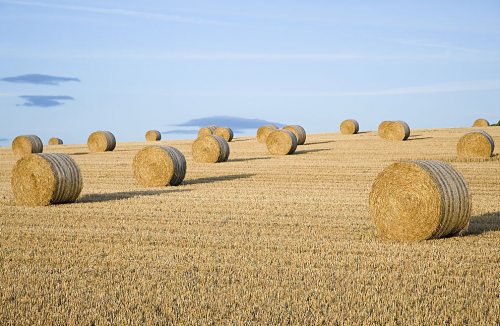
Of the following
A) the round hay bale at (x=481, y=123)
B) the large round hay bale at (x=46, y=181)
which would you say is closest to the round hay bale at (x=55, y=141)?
the round hay bale at (x=481, y=123)

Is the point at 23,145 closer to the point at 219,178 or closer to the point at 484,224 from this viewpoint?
the point at 219,178

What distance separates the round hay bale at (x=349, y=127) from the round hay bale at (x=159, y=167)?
3096 cm

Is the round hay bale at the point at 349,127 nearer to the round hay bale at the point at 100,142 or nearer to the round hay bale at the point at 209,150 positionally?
the round hay bale at the point at 100,142

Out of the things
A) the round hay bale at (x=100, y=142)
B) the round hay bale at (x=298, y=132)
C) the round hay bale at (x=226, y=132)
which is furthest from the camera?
the round hay bale at (x=226, y=132)

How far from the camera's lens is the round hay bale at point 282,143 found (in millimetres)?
33094

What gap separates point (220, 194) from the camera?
17.6 metres

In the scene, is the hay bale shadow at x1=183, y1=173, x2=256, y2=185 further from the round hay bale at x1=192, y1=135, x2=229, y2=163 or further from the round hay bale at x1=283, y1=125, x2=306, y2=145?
the round hay bale at x1=283, y1=125, x2=306, y2=145

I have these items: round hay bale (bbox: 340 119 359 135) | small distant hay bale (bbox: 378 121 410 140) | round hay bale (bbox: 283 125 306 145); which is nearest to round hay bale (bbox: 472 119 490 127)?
round hay bale (bbox: 340 119 359 135)

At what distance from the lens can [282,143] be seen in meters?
33.2

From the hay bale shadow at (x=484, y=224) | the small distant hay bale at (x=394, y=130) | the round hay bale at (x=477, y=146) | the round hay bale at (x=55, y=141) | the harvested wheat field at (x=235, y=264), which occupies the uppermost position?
the round hay bale at (x=55, y=141)

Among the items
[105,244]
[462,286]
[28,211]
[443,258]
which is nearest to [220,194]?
[28,211]

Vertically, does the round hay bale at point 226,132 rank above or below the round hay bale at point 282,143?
above

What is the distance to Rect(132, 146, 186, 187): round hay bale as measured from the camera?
20641 mm

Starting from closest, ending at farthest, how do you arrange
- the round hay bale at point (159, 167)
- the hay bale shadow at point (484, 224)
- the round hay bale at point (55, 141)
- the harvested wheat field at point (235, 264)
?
the harvested wheat field at point (235, 264), the hay bale shadow at point (484, 224), the round hay bale at point (159, 167), the round hay bale at point (55, 141)
